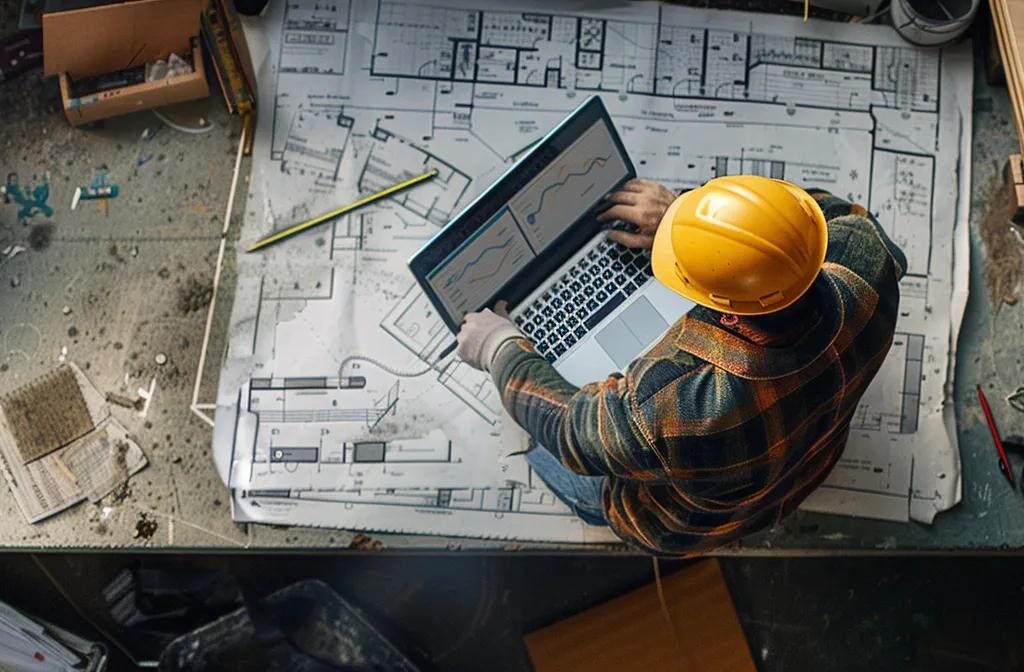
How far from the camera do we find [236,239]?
167 cm

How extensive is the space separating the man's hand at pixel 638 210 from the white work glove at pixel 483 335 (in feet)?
0.72

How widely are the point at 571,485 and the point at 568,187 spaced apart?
1.44 ft

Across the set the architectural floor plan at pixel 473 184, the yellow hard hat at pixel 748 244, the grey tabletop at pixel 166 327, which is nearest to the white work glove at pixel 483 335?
the architectural floor plan at pixel 473 184

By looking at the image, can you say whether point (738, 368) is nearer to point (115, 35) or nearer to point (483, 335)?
point (483, 335)

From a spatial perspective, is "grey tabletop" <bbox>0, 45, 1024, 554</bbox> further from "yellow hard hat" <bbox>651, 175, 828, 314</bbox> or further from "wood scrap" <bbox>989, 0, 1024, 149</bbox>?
"yellow hard hat" <bbox>651, 175, 828, 314</bbox>

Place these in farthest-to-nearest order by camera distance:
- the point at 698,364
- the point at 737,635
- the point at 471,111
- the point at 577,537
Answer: the point at 737,635, the point at 471,111, the point at 577,537, the point at 698,364

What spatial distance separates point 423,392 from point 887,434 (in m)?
0.72

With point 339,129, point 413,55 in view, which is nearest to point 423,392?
point 339,129

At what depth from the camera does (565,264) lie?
1.59 m

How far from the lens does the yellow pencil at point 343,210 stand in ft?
5.47

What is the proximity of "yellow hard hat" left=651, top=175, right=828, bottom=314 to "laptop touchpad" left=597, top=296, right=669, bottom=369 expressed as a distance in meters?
0.42

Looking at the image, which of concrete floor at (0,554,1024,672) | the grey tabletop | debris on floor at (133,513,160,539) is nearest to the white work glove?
the grey tabletop

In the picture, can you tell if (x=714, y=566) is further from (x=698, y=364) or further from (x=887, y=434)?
(x=698, y=364)

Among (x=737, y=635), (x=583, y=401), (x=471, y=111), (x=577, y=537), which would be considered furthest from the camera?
(x=737, y=635)
